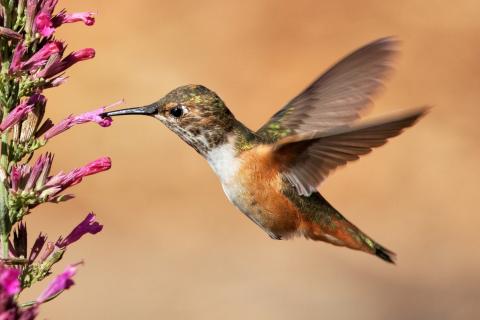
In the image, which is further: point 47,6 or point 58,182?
point 58,182

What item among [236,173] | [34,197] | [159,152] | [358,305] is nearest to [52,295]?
[34,197]

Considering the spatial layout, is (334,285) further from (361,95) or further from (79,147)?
(361,95)

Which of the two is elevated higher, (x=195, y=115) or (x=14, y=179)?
(x=195, y=115)

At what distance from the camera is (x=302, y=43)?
9742 millimetres

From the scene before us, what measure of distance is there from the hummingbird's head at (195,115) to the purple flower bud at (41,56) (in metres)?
0.75

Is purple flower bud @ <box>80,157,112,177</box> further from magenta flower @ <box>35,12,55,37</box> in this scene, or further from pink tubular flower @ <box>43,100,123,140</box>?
magenta flower @ <box>35,12,55,37</box>

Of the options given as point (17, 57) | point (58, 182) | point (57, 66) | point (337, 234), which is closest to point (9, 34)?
point (17, 57)

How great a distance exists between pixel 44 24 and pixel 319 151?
1.38 metres

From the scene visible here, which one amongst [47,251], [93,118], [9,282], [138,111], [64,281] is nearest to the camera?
[9,282]

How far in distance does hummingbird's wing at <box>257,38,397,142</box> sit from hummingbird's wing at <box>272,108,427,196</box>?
0.10m

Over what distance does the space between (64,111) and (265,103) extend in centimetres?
227

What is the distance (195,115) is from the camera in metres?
3.58

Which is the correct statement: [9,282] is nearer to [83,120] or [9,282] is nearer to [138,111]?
[83,120]

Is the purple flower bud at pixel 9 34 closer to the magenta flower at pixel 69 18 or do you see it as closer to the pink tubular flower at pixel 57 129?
the magenta flower at pixel 69 18
